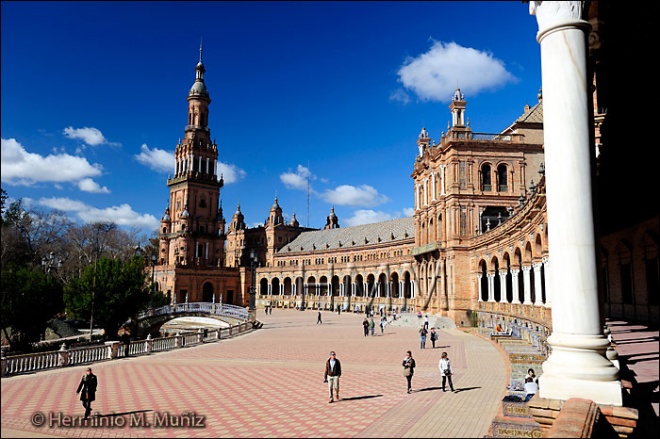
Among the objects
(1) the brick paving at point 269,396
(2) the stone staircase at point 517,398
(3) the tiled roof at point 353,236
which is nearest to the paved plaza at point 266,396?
(1) the brick paving at point 269,396

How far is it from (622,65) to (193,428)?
686 inches

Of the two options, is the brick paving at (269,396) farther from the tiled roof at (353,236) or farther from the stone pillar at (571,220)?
the tiled roof at (353,236)

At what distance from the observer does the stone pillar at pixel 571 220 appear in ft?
23.6

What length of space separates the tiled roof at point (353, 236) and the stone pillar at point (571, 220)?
243ft

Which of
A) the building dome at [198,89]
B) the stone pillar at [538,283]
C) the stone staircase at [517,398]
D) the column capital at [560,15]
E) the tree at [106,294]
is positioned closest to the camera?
the column capital at [560,15]

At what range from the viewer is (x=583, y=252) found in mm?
7367

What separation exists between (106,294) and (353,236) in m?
63.5

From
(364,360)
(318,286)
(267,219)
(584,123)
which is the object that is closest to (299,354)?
(364,360)

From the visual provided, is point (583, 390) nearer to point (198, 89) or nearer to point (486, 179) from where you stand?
point (486, 179)

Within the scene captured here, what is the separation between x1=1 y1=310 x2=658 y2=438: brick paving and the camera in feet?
33.8

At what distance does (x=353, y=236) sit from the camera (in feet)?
331

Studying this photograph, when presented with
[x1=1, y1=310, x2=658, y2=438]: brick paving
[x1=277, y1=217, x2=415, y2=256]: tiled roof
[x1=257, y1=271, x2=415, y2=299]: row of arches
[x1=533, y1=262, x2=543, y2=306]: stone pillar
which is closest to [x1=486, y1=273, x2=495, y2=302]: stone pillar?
[x1=533, y1=262, x2=543, y2=306]: stone pillar

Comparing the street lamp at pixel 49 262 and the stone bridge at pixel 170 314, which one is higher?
the street lamp at pixel 49 262

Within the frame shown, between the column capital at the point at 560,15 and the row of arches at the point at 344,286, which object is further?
the row of arches at the point at 344,286
